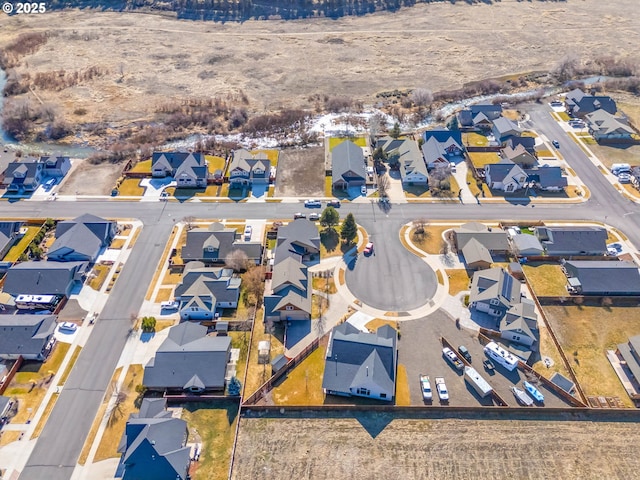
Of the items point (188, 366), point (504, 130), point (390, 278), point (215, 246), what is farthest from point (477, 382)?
point (504, 130)

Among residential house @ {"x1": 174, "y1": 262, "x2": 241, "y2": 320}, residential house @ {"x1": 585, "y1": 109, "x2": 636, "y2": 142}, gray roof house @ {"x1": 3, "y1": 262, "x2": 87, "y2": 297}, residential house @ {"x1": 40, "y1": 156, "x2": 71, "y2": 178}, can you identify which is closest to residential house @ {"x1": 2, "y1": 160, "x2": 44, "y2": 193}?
residential house @ {"x1": 40, "y1": 156, "x2": 71, "y2": 178}

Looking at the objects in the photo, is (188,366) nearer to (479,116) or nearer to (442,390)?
(442,390)

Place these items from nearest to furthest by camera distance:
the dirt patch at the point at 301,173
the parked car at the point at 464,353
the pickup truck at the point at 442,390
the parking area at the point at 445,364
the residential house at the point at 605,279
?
the pickup truck at the point at 442,390 → the parking area at the point at 445,364 → the parked car at the point at 464,353 → the residential house at the point at 605,279 → the dirt patch at the point at 301,173

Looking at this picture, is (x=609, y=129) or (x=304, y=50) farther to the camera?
(x=304, y=50)

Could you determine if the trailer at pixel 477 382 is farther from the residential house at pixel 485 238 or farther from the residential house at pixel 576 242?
the residential house at pixel 576 242

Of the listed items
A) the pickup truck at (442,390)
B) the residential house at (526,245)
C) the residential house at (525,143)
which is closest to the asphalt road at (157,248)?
the residential house at (526,245)

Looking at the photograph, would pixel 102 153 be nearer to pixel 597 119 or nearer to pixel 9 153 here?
pixel 9 153

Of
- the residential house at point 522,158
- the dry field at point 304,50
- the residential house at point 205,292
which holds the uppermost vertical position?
the dry field at point 304,50
